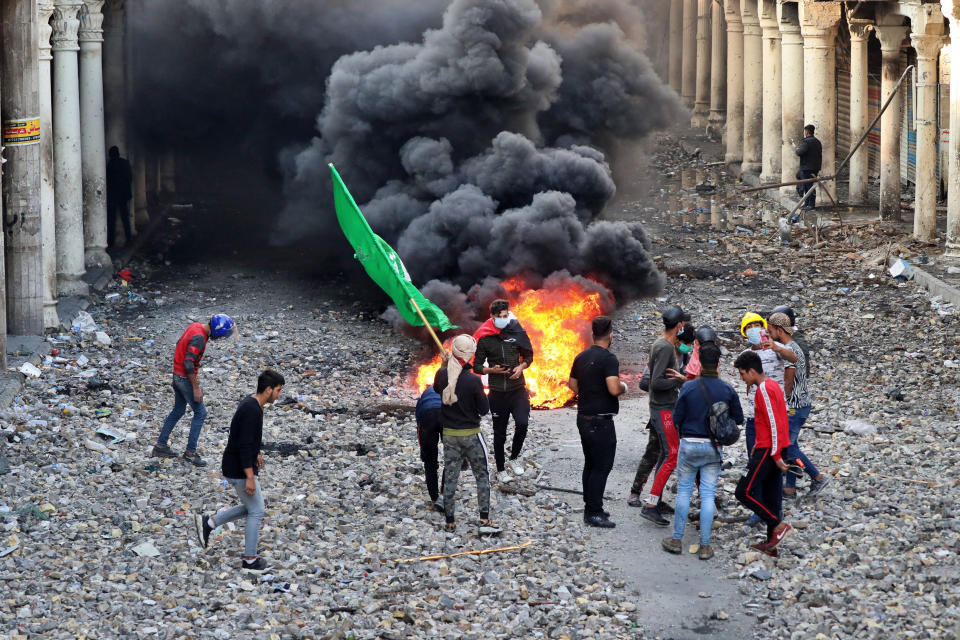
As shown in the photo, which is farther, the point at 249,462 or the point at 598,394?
the point at 598,394

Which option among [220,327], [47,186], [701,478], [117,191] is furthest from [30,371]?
[117,191]

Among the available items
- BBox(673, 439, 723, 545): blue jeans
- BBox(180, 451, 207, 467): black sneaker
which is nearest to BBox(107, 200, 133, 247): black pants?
BBox(180, 451, 207, 467): black sneaker

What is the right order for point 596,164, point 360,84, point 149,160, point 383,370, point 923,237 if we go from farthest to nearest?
1. point 149,160
2. point 923,237
3. point 360,84
4. point 596,164
5. point 383,370

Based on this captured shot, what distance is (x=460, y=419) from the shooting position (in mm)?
9781

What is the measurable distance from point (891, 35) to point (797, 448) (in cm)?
1331

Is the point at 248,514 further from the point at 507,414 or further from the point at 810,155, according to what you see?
the point at 810,155

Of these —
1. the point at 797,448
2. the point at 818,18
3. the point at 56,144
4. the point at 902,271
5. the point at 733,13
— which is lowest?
the point at 797,448

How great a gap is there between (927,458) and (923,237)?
32.2 ft

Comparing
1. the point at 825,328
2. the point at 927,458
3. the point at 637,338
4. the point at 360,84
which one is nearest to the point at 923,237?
the point at 825,328

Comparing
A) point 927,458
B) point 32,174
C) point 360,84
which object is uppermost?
point 360,84

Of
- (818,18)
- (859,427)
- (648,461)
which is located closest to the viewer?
(648,461)

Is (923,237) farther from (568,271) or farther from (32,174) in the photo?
(32,174)

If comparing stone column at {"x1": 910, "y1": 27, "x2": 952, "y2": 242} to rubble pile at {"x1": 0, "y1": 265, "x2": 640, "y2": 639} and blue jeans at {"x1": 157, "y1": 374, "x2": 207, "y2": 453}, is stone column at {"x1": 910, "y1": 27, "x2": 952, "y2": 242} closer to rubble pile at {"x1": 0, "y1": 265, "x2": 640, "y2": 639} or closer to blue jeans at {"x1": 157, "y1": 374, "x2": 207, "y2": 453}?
rubble pile at {"x1": 0, "y1": 265, "x2": 640, "y2": 639}

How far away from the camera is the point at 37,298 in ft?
52.2
